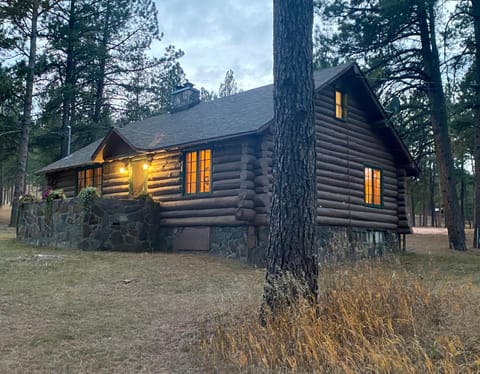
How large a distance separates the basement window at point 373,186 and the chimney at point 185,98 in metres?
8.01

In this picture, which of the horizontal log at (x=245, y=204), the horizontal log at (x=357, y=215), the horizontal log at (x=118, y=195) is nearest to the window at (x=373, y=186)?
the horizontal log at (x=357, y=215)

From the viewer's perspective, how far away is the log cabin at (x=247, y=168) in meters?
11.8

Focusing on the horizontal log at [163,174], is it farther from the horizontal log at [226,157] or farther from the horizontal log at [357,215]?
the horizontal log at [357,215]

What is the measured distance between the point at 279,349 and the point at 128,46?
26199 mm

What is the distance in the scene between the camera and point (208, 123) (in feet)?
46.2

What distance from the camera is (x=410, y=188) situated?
31406mm

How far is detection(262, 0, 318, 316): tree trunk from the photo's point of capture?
16.4 feet

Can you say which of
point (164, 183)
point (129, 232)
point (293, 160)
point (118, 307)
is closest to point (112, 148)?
point (164, 183)

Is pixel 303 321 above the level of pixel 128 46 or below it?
below

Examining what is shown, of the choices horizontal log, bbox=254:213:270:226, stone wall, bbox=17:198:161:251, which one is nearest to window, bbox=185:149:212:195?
stone wall, bbox=17:198:161:251

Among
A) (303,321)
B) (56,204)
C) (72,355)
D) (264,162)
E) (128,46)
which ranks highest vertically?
(128,46)

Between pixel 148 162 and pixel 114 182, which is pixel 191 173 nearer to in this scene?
pixel 148 162

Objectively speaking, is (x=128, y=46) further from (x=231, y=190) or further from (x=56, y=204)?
(x=231, y=190)

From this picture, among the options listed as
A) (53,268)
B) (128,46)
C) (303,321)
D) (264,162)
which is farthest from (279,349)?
(128,46)
